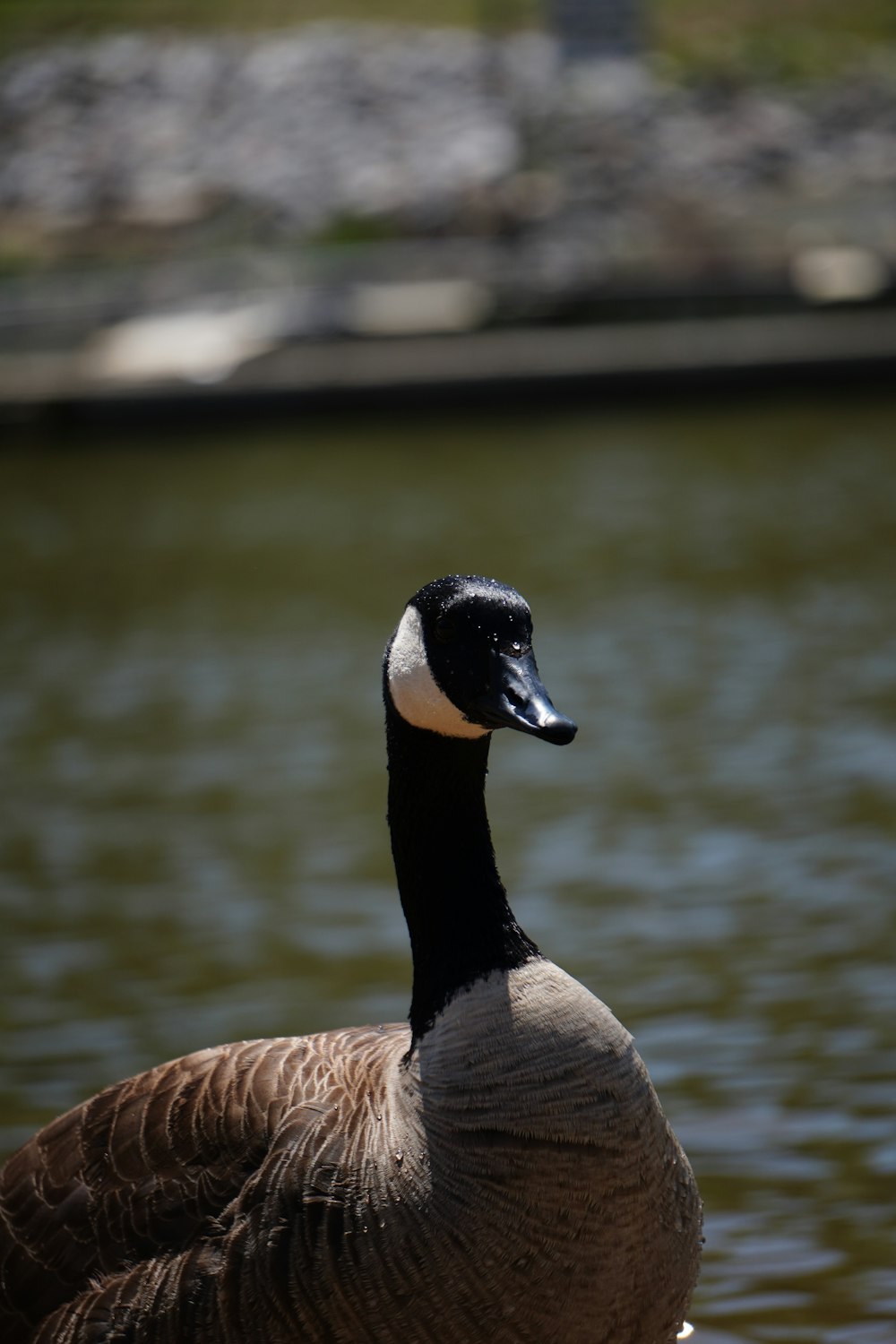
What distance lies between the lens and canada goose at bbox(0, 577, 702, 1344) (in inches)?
122

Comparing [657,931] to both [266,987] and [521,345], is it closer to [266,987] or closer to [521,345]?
[266,987]

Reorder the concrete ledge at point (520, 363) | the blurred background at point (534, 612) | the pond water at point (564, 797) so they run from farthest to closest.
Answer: the concrete ledge at point (520, 363) → the blurred background at point (534, 612) → the pond water at point (564, 797)

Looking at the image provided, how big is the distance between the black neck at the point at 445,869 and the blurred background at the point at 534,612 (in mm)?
1401

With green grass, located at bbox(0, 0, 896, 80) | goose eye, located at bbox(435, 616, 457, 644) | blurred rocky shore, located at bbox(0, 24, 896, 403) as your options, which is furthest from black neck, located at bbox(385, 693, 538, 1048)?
green grass, located at bbox(0, 0, 896, 80)

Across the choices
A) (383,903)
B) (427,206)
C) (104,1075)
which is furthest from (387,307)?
(104,1075)

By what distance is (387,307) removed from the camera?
2417cm

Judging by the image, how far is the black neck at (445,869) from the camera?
10.7 feet

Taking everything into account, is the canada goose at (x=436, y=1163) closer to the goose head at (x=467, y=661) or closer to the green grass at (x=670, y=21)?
the goose head at (x=467, y=661)

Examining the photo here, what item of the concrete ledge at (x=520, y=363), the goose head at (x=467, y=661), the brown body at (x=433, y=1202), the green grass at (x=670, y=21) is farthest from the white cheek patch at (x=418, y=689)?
the green grass at (x=670, y=21)

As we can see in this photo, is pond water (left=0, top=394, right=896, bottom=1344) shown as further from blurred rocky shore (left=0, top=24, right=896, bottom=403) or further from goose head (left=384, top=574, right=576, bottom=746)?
blurred rocky shore (left=0, top=24, right=896, bottom=403)

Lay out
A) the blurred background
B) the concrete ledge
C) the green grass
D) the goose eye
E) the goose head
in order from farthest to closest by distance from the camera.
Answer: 1. the green grass
2. the concrete ledge
3. the blurred background
4. the goose eye
5. the goose head

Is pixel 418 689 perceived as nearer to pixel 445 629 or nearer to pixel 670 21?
pixel 445 629

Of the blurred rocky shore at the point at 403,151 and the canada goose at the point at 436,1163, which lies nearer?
the canada goose at the point at 436,1163

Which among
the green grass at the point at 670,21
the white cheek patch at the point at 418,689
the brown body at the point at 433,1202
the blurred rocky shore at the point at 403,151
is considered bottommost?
the brown body at the point at 433,1202
